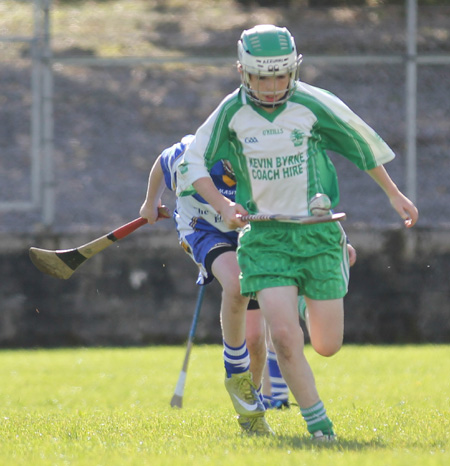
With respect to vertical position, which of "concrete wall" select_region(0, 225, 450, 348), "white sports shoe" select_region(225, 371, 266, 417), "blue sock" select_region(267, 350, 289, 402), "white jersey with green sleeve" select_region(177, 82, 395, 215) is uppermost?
"white jersey with green sleeve" select_region(177, 82, 395, 215)

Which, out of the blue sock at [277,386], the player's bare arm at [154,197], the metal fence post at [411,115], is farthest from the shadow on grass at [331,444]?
the metal fence post at [411,115]

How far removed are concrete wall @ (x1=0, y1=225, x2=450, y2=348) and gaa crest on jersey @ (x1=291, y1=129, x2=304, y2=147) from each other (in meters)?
5.29

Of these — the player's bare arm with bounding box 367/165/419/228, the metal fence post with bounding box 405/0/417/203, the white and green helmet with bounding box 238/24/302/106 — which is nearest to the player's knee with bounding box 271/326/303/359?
the player's bare arm with bounding box 367/165/419/228

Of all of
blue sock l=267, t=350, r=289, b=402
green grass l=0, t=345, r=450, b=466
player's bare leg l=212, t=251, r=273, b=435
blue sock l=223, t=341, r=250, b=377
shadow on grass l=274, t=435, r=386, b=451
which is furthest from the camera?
blue sock l=267, t=350, r=289, b=402

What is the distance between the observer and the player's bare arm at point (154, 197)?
6016mm

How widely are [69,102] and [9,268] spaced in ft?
15.4

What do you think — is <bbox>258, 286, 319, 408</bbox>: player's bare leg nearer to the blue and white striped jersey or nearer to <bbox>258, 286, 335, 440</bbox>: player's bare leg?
<bbox>258, 286, 335, 440</bbox>: player's bare leg

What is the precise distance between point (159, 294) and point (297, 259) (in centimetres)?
555

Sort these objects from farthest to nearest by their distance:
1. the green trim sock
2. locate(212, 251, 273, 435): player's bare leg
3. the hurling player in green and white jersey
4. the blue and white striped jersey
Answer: the blue and white striped jersey, locate(212, 251, 273, 435): player's bare leg, the hurling player in green and white jersey, the green trim sock

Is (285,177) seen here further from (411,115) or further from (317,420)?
(411,115)

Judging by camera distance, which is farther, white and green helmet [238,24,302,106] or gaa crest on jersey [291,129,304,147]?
gaa crest on jersey [291,129,304,147]

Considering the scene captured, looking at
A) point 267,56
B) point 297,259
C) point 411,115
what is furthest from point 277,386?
point 411,115

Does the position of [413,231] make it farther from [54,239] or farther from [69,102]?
[69,102]

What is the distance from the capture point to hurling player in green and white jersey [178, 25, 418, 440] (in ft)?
15.5
